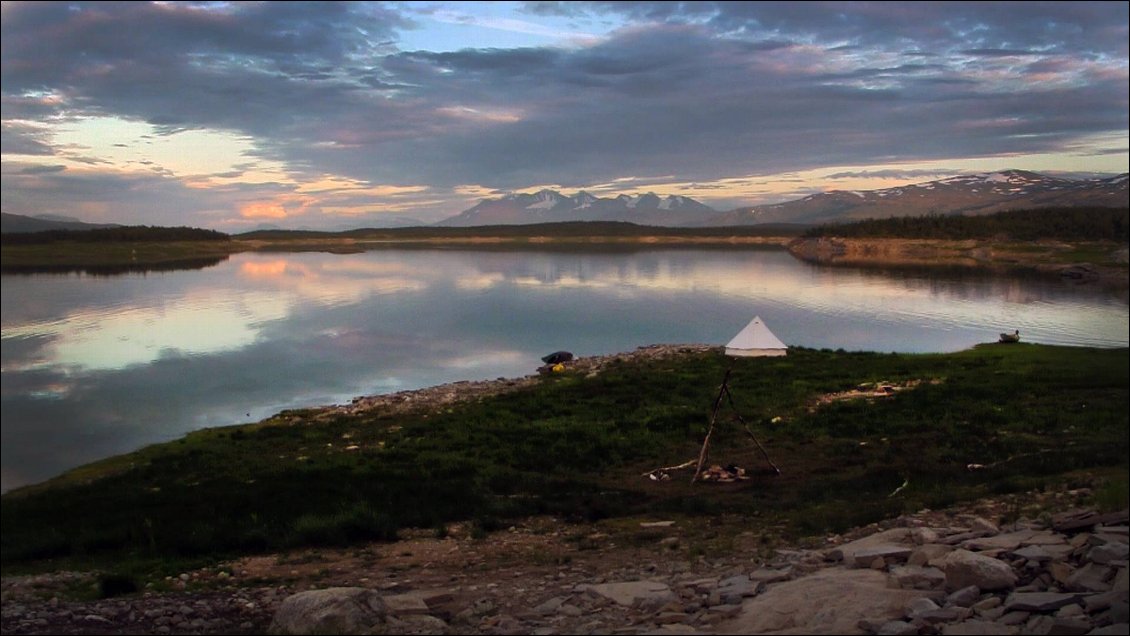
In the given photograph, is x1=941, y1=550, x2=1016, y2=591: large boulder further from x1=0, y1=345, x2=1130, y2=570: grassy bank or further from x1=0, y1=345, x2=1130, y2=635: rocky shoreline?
x1=0, y1=345, x2=1130, y2=570: grassy bank

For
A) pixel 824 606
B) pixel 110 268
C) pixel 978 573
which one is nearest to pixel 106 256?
pixel 110 268

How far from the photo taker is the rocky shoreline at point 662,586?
6.00 meters

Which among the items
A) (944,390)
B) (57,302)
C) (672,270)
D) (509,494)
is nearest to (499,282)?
(672,270)

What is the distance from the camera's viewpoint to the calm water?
29.2 m

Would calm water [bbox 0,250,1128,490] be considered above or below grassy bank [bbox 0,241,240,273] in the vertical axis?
below

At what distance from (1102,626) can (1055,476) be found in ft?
21.3

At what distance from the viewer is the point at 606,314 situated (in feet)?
184

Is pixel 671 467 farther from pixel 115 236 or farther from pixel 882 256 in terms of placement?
pixel 115 236

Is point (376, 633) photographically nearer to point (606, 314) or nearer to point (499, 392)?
point (499, 392)

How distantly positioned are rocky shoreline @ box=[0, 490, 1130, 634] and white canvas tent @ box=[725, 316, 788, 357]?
1737 cm

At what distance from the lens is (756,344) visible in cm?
2802

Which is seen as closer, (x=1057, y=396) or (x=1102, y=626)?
(x=1102, y=626)

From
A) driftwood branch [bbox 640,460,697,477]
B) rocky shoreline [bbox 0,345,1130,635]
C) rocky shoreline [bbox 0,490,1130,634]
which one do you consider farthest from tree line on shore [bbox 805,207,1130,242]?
rocky shoreline [bbox 0,490,1130,634]

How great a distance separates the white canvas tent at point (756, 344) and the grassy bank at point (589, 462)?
211 cm
